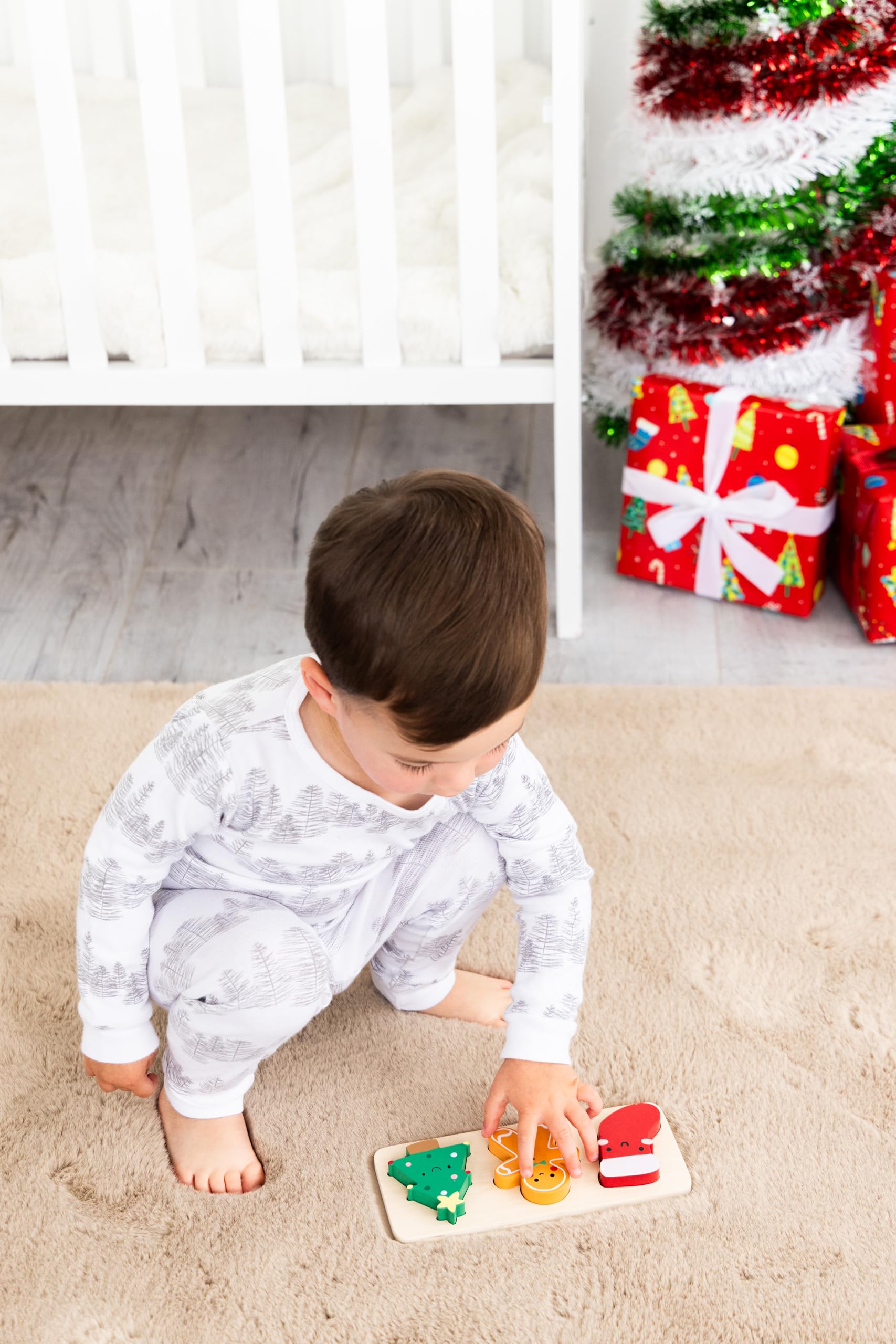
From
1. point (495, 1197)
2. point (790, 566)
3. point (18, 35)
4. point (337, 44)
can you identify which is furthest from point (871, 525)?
point (18, 35)

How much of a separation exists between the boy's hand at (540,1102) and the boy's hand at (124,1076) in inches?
9.3

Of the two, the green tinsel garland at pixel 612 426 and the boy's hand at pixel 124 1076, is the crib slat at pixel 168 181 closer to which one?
the green tinsel garland at pixel 612 426

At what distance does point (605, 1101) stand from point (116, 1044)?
0.38m

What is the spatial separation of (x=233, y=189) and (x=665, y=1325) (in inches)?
51.0

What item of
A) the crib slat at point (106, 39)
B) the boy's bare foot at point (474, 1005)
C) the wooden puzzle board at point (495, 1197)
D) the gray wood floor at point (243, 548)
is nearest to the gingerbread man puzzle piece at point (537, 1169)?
the wooden puzzle board at point (495, 1197)

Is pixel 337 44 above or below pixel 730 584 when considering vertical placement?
above

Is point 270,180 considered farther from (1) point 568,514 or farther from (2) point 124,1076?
(2) point 124,1076

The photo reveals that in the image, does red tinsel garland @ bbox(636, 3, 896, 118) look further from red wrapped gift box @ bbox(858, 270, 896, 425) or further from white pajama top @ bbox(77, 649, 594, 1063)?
white pajama top @ bbox(77, 649, 594, 1063)

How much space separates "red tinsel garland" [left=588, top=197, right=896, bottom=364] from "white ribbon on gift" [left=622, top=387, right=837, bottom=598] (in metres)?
0.06

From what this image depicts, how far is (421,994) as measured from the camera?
1.09 metres

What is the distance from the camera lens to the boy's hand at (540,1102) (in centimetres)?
90

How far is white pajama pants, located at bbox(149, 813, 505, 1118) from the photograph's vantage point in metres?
0.90

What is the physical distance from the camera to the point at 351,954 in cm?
98

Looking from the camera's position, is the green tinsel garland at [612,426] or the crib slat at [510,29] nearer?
the green tinsel garland at [612,426]
